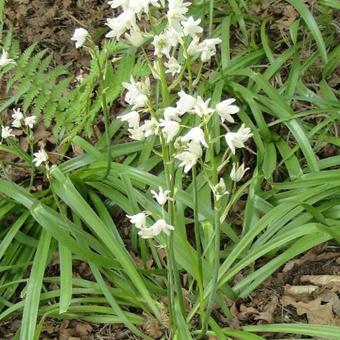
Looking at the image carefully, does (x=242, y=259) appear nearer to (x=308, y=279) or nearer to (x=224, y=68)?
(x=308, y=279)

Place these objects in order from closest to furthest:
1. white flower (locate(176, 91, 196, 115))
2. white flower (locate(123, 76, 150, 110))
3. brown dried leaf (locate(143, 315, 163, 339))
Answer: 1. white flower (locate(176, 91, 196, 115))
2. white flower (locate(123, 76, 150, 110))
3. brown dried leaf (locate(143, 315, 163, 339))

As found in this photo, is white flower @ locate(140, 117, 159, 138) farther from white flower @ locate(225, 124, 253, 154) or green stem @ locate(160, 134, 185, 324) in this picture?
white flower @ locate(225, 124, 253, 154)

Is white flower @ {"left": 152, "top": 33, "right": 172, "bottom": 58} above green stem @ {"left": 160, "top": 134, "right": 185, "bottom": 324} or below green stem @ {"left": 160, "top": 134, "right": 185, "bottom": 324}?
above

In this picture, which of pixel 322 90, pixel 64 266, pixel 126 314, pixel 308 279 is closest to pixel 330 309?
pixel 308 279

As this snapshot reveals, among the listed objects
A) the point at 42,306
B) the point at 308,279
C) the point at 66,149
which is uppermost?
the point at 66,149

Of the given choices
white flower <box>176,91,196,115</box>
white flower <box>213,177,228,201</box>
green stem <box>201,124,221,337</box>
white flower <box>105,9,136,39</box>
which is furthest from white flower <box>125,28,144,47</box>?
white flower <box>213,177,228,201</box>
